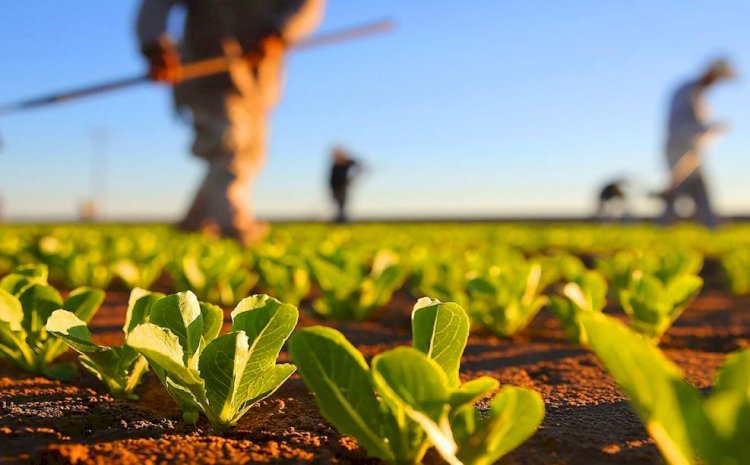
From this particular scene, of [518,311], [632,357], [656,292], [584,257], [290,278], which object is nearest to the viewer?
[632,357]

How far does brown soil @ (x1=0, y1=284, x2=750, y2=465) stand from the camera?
1050mm

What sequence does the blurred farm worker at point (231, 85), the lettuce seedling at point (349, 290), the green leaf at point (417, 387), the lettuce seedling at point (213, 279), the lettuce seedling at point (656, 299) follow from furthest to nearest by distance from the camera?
the blurred farm worker at point (231, 85) < the lettuce seedling at point (213, 279) < the lettuce seedling at point (349, 290) < the lettuce seedling at point (656, 299) < the green leaf at point (417, 387)

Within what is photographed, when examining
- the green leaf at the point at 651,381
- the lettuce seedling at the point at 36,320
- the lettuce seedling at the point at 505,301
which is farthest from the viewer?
the lettuce seedling at the point at 505,301

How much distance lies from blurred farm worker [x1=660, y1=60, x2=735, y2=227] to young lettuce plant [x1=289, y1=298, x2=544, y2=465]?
1318cm

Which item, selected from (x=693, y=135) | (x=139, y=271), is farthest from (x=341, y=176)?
(x=139, y=271)

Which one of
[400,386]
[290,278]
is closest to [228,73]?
[290,278]

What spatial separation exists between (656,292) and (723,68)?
510 inches

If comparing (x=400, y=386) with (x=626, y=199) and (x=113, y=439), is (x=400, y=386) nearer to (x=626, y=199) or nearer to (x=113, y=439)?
(x=113, y=439)

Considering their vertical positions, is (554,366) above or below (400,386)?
below

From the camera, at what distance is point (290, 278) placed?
309 cm

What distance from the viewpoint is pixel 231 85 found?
753cm

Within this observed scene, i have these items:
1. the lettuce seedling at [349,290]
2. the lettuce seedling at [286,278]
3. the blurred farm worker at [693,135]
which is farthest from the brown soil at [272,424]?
the blurred farm worker at [693,135]

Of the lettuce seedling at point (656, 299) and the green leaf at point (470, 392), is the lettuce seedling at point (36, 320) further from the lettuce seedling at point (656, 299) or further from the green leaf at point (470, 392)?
the lettuce seedling at point (656, 299)

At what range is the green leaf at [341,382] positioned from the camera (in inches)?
38.3
